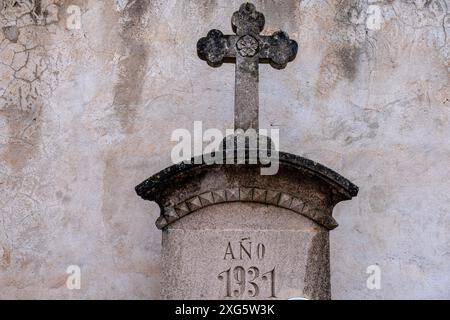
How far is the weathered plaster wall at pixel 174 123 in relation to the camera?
7176mm

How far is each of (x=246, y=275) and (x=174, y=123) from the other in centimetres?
200

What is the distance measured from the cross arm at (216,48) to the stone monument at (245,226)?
566 millimetres

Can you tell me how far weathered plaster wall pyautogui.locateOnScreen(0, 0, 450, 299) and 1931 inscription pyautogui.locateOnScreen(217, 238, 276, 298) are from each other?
157cm

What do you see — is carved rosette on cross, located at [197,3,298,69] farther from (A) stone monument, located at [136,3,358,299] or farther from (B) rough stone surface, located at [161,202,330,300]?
(B) rough stone surface, located at [161,202,330,300]

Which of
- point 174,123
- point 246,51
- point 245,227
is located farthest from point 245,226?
point 174,123

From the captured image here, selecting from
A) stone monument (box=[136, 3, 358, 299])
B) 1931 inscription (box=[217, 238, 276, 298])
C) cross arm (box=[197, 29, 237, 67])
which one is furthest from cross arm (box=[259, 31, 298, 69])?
1931 inscription (box=[217, 238, 276, 298])

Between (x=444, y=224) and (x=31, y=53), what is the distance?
10.8 ft

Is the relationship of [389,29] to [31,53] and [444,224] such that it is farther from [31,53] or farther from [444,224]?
[31,53]

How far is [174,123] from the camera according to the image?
24.2 ft

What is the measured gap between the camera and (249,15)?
6027 mm

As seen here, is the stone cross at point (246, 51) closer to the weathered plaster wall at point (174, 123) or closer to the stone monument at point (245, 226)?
the stone monument at point (245, 226)

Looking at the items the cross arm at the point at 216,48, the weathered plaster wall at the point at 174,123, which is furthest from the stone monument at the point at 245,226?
the weathered plaster wall at the point at 174,123
